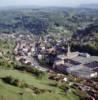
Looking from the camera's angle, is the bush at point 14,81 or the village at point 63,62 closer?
the bush at point 14,81

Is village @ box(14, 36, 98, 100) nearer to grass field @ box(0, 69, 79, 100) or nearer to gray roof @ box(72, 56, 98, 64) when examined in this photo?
gray roof @ box(72, 56, 98, 64)

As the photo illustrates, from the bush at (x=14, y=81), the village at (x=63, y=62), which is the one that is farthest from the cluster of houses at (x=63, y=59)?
the bush at (x=14, y=81)

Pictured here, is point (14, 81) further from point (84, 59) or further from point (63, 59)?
point (84, 59)

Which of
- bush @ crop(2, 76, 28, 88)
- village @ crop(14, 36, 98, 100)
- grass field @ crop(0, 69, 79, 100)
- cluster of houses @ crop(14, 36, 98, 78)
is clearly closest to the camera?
grass field @ crop(0, 69, 79, 100)

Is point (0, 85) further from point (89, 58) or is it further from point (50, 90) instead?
point (89, 58)

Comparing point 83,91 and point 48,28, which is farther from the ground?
point 83,91

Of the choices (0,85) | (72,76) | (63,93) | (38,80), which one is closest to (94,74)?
(72,76)

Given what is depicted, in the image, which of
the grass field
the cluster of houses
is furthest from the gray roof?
the grass field

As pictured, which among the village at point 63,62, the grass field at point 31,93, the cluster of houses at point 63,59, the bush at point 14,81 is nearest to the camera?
the grass field at point 31,93

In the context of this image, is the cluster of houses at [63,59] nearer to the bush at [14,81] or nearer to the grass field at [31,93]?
the grass field at [31,93]
